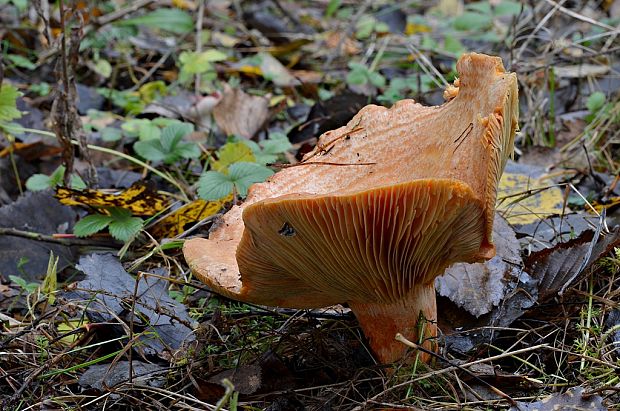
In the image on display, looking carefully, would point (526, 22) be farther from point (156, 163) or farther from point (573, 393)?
point (573, 393)

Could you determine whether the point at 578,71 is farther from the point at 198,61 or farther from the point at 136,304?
the point at 136,304

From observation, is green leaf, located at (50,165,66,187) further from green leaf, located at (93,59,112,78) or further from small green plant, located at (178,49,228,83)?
green leaf, located at (93,59,112,78)

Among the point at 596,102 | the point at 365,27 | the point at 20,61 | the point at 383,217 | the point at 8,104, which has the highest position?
the point at 383,217

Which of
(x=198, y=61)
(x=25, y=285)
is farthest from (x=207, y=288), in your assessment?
(x=198, y=61)

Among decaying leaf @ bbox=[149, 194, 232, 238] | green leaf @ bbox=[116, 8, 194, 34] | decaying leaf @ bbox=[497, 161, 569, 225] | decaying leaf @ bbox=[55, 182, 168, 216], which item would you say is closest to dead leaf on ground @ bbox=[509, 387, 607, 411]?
decaying leaf @ bbox=[497, 161, 569, 225]

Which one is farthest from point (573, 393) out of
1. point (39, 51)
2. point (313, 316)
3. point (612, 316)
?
point (39, 51)

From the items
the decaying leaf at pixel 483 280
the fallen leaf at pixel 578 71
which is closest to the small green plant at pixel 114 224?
the decaying leaf at pixel 483 280
